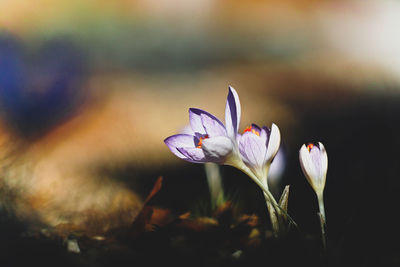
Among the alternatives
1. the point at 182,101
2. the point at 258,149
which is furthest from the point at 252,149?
the point at 182,101

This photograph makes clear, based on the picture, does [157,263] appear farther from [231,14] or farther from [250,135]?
[231,14]

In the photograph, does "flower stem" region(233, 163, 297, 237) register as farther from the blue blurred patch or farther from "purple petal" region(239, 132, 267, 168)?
the blue blurred patch

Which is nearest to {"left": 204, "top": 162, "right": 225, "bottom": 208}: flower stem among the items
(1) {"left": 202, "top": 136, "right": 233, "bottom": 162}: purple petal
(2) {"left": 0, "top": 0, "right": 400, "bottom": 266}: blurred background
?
(2) {"left": 0, "top": 0, "right": 400, "bottom": 266}: blurred background

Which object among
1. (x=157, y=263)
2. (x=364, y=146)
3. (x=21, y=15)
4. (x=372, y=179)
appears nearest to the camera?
(x=157, y=263)

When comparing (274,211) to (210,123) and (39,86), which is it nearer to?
(210,123)

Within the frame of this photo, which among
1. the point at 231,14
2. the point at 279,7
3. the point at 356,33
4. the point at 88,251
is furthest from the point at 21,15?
the point at 88,251

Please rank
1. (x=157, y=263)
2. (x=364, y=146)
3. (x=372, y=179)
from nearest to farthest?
(x=157, y=263)
(x=372, y=179)
(x=364, y=146)

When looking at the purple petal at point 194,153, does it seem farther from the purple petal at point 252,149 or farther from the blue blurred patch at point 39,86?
the blue blurred patch at point 39,86

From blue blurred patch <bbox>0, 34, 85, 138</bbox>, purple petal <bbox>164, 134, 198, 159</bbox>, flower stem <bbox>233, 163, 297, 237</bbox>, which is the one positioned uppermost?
blue blurred patch <bbox>0, 34, 85, 138</bbox>
